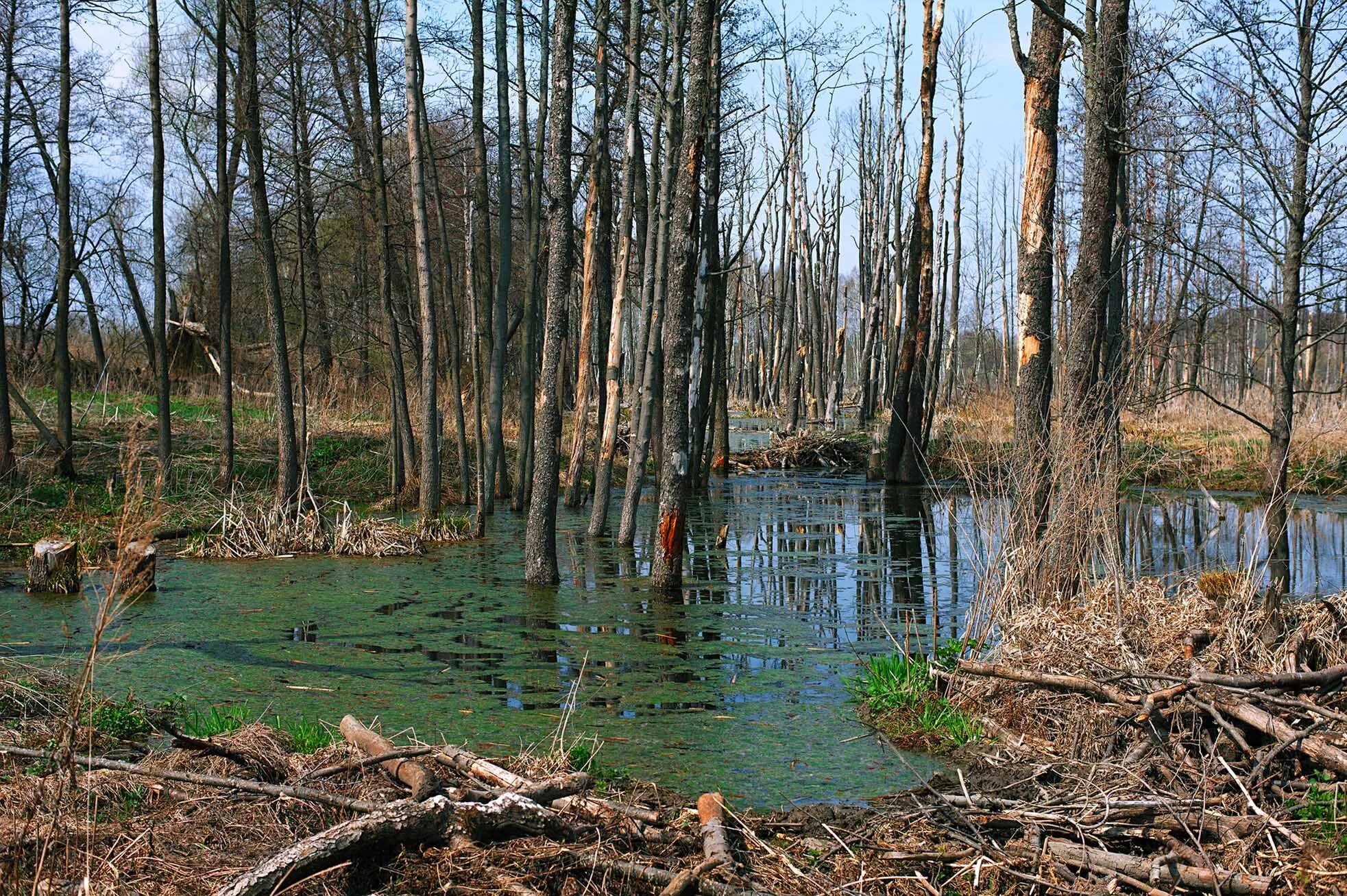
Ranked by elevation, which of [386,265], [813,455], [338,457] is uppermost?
[386,265]

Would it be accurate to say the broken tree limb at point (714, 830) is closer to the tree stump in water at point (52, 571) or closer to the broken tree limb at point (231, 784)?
the broken tree limb at point (231, 784)

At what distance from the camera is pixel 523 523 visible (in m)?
15.3

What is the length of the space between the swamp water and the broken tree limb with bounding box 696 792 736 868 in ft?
2.37

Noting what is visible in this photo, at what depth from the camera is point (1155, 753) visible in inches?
180

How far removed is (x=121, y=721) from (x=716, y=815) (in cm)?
332

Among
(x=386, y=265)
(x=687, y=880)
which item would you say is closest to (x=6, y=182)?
(x=386, y=265)

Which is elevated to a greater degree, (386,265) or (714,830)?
(386,265)

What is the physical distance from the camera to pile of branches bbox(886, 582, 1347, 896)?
3668 millimetres

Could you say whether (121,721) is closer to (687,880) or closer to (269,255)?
(687,880)

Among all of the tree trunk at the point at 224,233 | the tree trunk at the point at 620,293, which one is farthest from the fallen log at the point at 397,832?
the tree trunk at the point at 224,233

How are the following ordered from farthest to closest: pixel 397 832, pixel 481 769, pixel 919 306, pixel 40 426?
pixel 919 306 → pixel 40 426 → pixel 481 769 → pixel 397 832

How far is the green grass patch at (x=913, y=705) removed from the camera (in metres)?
5.80

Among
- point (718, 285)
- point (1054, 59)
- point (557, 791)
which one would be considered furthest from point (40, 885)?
point (718, 285)

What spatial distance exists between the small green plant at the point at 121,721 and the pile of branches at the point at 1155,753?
3864 millimetres
